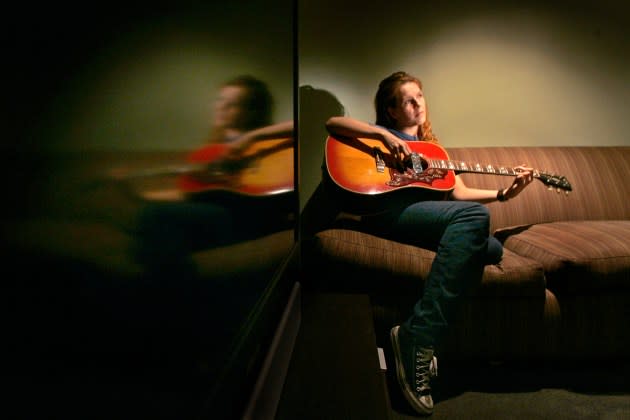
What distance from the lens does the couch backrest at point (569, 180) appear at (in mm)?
1751

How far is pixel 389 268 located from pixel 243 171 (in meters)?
0.84

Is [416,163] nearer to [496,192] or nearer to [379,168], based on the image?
[379,168]

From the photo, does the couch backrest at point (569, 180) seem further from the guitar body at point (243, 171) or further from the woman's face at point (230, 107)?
the woman's face at point (230, 107)

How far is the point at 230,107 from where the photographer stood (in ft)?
1.39

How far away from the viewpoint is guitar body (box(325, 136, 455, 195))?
1.26 m

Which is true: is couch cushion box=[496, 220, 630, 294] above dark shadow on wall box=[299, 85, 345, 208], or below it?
below

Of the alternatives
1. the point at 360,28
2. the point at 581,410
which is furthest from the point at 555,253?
the point at 360,28

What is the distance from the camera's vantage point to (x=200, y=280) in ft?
1.08

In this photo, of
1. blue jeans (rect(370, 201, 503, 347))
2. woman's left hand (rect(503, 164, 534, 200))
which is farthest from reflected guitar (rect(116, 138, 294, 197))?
woman's left hand (rect(503, 164, 534, 200))

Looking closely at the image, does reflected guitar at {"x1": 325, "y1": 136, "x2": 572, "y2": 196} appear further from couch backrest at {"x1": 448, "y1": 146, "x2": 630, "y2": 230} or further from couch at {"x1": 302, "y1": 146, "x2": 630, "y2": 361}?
couch backrest at {"x1": 448, "y1": 146, "x2": 630, "y2": 230}

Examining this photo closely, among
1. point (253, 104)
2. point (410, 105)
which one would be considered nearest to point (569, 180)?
point (410, 105)

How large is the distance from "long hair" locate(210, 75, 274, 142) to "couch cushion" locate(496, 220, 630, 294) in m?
1.18

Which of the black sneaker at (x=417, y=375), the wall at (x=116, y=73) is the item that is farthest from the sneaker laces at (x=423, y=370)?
the wall at (x=116, y=73)

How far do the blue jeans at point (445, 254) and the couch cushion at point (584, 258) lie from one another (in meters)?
0.22
